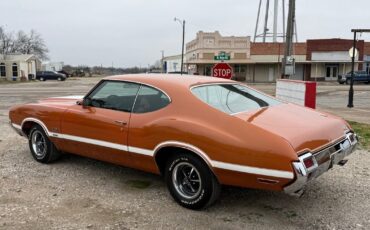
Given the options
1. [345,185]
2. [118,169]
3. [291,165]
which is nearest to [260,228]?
[291,165]

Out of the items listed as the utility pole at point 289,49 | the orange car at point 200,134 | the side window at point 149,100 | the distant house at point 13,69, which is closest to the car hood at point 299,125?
the orange car at point 200,134

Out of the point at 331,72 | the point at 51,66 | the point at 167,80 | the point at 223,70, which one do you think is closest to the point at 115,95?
the point at 167,80

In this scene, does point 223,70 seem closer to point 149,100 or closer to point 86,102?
point 86,102

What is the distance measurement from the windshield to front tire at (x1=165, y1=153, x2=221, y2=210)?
680 millimetres

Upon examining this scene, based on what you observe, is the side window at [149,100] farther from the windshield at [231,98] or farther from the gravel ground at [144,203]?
the gravel ground at [144,203]

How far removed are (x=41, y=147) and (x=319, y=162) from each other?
4.34 meters

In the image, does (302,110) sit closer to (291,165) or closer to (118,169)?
(291,165)

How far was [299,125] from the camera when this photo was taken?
452 cm

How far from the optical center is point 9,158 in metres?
7.06

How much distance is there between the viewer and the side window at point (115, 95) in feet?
17.7

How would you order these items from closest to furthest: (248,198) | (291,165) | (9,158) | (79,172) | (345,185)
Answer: (291,165) → (248,198) → (345,185) → (79,172) → (9,158)

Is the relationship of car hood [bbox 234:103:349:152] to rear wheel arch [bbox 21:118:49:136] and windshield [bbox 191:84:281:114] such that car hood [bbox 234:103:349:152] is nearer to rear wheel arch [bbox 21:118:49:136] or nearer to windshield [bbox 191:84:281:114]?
windshield [bbox 191:84:281:114]

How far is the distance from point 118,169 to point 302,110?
9.12 ft

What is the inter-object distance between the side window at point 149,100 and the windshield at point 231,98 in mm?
379
